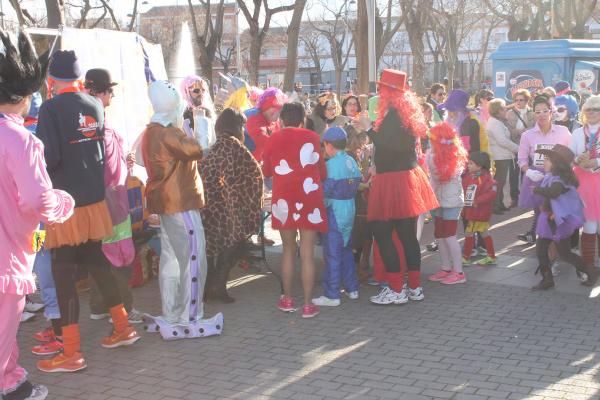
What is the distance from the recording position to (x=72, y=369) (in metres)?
4.95

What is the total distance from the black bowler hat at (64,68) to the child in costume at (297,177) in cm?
163

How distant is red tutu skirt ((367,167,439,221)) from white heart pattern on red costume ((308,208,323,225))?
0.51 metres

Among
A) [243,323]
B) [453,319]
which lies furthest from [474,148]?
[243,323]

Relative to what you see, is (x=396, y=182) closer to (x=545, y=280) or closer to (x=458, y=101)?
(x=545, y=280)

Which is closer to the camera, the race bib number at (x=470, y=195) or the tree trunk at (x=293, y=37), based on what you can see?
the race bib number at (x=470, y=195)

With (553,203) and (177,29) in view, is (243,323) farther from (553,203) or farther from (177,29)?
(177,29)

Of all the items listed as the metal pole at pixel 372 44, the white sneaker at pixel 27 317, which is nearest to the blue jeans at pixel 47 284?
the white sneaker at pixel 27 317

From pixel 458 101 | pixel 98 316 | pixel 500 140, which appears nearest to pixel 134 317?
pixel 98 316

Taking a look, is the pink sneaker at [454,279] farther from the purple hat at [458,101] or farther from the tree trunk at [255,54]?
the tree trunk at [255,54]

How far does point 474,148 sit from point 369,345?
13.8 ft

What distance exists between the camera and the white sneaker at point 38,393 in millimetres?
4520

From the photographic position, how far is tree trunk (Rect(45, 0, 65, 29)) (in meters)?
14.0

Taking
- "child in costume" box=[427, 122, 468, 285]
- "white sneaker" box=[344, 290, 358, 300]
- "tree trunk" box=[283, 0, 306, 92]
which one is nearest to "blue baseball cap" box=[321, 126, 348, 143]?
"child in costume" box=[427, 122, 468, 285]

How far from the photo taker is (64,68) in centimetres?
500
